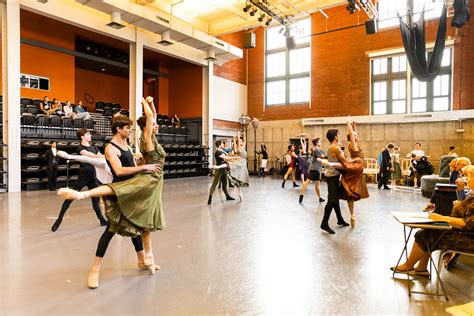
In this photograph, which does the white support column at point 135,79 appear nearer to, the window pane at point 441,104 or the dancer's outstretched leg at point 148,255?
the dancer's outstretched leg at point 148,255

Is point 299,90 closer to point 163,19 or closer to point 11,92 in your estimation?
point 163,19

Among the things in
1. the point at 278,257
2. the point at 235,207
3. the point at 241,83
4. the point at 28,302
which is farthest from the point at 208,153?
the point at 28,302

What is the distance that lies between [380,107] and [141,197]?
13578 mm

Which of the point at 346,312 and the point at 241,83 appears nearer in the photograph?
the point at 346,312

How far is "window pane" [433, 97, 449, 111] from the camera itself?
1276 cm

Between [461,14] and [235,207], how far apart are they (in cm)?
675

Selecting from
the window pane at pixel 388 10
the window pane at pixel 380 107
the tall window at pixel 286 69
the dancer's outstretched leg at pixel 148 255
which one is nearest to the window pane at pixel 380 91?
the window pane at pixel 380 107

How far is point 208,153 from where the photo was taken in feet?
48.9

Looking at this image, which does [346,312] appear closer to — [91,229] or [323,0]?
[91,229]

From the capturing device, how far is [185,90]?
15.8 meters

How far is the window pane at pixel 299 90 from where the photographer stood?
1604cm

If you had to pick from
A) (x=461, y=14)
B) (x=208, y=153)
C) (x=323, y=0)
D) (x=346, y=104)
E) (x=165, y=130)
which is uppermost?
(x=323, y=0)

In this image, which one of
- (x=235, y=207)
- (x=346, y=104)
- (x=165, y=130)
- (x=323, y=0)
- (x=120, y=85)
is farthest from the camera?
(x=120, y=85)

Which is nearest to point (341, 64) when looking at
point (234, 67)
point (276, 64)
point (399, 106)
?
point (399, 106)
